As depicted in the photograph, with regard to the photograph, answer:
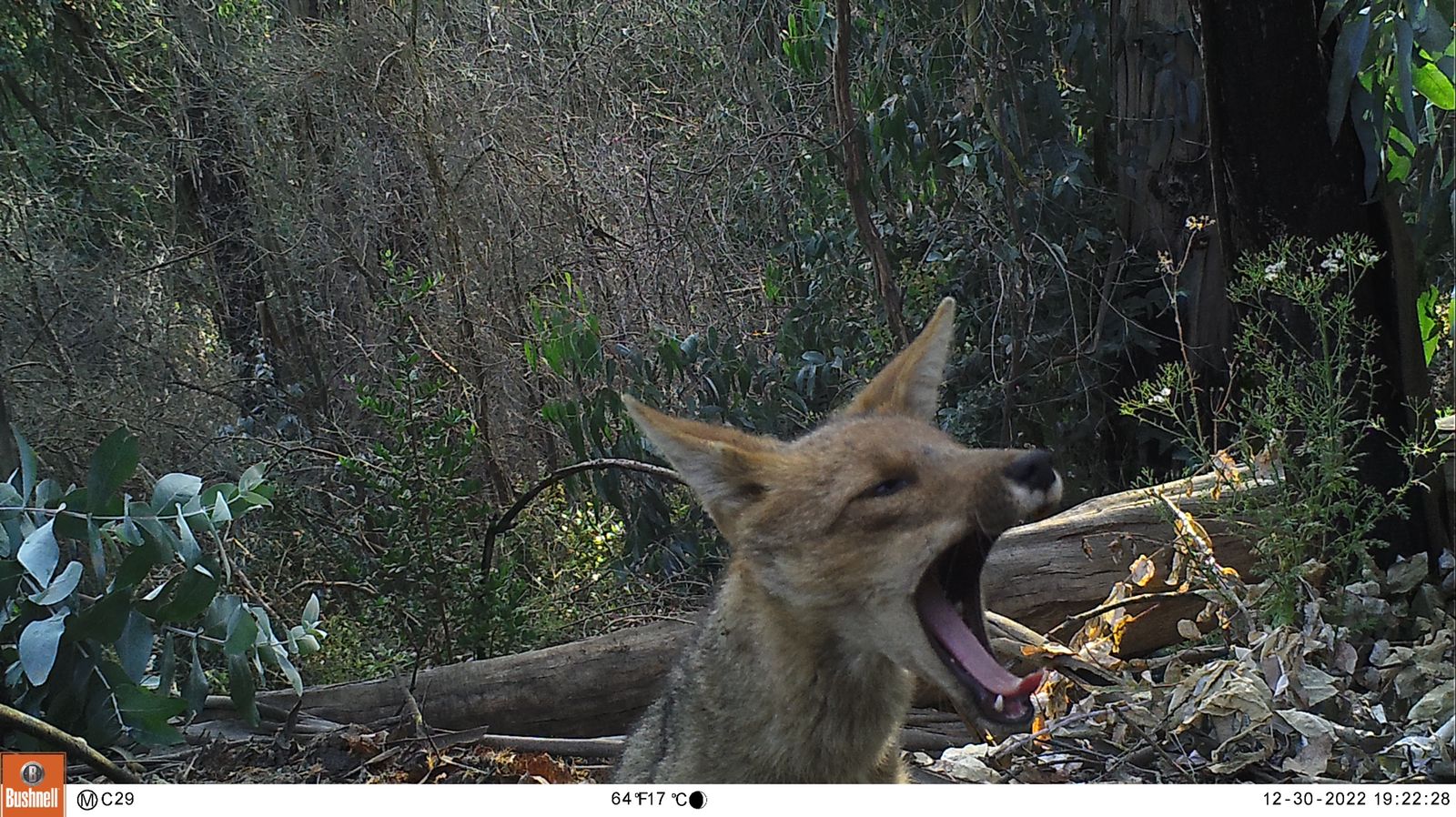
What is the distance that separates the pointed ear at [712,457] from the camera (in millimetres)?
1580

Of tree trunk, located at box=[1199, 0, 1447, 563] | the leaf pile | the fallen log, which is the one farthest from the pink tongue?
tree trunk, located at box=[1199, 0, 1447, 563]

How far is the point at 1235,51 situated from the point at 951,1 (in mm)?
950

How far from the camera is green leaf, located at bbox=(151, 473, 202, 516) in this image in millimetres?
2252

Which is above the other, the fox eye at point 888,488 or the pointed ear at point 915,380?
the pointed ear at point 915,380

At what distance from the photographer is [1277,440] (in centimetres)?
206

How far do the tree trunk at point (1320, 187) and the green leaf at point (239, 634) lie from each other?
2.08 meters

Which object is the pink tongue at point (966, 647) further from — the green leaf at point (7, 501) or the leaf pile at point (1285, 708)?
the green leaf at point (7, 501)

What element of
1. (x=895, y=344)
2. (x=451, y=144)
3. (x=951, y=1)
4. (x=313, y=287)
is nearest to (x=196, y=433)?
(x=313, y=287)

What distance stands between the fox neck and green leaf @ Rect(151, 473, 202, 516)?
1212 mm

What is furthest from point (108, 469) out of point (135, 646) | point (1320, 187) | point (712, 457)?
point (1320, 187)

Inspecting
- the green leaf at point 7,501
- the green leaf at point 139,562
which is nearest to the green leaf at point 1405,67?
the green leaf at point 139,562

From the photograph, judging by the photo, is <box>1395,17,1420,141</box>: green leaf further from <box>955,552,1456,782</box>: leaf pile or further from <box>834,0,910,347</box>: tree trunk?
<box>834,0,910,347</box>: tree trunk

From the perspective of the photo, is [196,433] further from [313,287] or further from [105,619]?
[105,619]
